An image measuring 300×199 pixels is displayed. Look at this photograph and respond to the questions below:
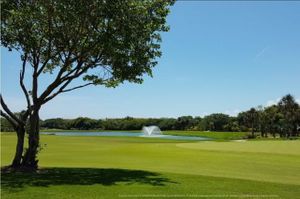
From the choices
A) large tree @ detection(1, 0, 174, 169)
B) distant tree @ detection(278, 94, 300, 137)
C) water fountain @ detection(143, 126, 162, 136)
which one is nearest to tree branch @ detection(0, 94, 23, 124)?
large tree @ detection(1, 0, 174, 169)

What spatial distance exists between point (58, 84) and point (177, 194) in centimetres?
1050

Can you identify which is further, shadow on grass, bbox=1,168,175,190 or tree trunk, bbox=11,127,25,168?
tree trunk, bbox=11,127,25,168

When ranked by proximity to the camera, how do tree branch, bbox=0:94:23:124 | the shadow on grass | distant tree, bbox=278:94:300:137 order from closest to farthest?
the shadow on grass
tree branch, bbox=0:94:23:124
distant tree, bbox=278:94:300:137

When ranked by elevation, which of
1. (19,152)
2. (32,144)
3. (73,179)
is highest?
(32,144)

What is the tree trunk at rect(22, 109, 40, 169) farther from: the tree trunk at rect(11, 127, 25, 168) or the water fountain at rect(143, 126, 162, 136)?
the water fountain at rect(143, 126, 162, 136)

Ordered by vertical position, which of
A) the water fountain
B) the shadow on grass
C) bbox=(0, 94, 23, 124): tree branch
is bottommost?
the shadow on grass

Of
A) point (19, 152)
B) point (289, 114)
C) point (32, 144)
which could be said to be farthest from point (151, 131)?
point (19, 152)

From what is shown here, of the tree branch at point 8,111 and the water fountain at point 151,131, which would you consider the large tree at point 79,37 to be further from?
the water fountain at point 151,131

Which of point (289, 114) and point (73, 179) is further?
point (289, 114)

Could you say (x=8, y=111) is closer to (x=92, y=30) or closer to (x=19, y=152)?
(x=19, y=152)

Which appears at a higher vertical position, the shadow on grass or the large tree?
the large tree

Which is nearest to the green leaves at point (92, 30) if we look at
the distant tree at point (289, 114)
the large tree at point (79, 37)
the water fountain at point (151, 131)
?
the large tree at point (79, 37)

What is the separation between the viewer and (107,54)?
21.5 metres

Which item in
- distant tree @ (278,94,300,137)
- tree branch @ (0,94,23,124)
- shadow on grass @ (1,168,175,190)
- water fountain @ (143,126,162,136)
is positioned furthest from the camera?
water fountain @ (143,126,162,136)
